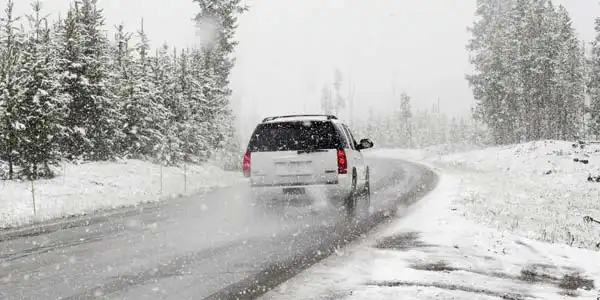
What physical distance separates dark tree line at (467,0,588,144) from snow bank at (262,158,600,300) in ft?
138

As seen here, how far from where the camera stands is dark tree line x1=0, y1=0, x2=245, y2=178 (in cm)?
1616

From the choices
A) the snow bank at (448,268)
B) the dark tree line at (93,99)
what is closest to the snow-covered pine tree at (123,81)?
the dark tree line at (93,99)

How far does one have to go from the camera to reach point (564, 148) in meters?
29.5

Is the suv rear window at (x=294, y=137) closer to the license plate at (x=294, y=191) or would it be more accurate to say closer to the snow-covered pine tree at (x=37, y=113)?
the license plate at (x=294, y=191)

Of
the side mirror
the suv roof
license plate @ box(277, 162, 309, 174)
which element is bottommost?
license plate @ box(277, 162, 309, 174)

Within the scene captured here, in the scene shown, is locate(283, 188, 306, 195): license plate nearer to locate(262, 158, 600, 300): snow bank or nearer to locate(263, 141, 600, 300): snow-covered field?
locate(263, 141, 600, 300): snow-covered field

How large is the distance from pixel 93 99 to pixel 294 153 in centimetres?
1326

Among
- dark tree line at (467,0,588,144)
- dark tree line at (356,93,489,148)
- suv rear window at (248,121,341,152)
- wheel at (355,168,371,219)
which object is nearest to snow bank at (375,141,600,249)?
wheel at (355,168,371,219)

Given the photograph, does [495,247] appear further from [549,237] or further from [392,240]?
[549,237]

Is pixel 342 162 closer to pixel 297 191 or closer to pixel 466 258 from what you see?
pixel 297 191

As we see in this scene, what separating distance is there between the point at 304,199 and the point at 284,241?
4.74 m

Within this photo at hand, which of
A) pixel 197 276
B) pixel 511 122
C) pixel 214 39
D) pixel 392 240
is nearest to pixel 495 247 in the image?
pixel 392 240

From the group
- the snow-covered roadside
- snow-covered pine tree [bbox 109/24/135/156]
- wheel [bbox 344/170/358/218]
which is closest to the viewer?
wheel [bbox 344/170/358/218]

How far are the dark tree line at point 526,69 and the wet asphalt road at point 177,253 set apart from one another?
40696 millimetres
